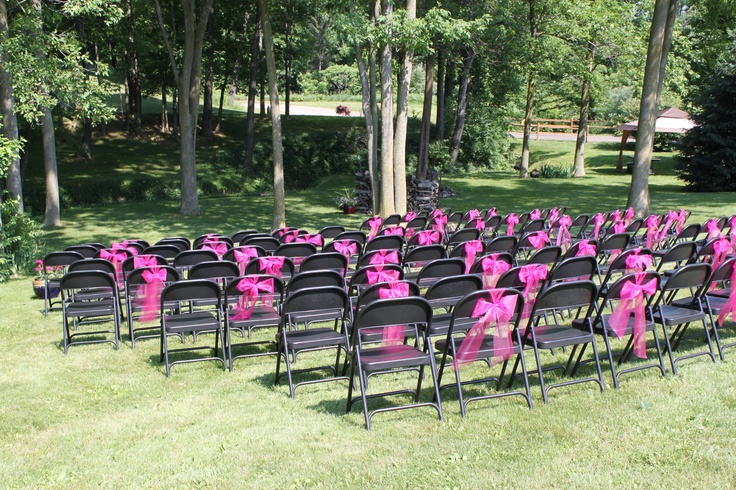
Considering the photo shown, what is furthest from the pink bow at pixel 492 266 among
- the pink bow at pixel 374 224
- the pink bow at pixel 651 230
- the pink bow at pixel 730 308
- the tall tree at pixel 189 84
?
the tall tree at pixel 189 84

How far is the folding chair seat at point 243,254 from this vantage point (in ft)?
24.4

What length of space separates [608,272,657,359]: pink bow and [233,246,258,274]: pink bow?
12.6 feet

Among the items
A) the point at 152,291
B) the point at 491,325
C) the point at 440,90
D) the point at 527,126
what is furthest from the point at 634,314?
the point at 440,90

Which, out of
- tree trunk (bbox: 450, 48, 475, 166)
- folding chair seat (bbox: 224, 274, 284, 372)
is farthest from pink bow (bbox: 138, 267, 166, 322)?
tree trunk (bbox: 450, 48, 475, 166)

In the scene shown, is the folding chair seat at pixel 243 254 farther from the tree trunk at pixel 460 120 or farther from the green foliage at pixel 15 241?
the tree trunk at pixel 460 120

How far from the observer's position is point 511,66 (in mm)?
25719

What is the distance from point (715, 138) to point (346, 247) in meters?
19.4

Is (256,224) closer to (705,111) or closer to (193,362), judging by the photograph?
(193,362)

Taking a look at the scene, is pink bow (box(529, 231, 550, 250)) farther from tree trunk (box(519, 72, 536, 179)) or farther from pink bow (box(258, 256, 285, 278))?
tree trunk (box(519, 72, 536, 179))

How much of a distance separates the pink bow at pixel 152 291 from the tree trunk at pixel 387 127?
9210mm

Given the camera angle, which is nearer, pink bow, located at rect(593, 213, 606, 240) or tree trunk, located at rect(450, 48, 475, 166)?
pink bow, located at rect(593, 213, 606, 240)

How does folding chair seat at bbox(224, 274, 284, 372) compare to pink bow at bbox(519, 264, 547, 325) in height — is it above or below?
below

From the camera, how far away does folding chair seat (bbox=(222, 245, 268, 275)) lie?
7423 mm

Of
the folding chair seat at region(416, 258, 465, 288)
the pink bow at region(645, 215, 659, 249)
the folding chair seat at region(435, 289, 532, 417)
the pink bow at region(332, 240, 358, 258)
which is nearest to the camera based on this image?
the folding chair seat at region(435, 289, 532, 417)
